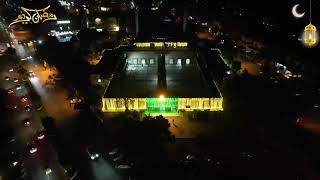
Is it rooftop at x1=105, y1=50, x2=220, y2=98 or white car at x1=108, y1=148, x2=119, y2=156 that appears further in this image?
rooftop at x1=105, y1=50, x2=220, y2=98

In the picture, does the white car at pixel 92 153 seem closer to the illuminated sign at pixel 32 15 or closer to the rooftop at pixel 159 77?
the rooftop at pixel 159 77

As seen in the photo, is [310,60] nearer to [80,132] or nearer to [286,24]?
[286,24]

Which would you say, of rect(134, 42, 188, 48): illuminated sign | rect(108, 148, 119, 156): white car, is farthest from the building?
rect(108, 148, 119, 156): white car

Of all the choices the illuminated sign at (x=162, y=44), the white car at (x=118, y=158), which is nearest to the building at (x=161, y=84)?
the illuminated sign at (x=162, y=44)

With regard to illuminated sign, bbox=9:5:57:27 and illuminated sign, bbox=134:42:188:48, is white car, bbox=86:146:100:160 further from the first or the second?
illuminated sign, bbox=9:5:57:27

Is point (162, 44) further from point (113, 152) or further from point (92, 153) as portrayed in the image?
point (92, 153)

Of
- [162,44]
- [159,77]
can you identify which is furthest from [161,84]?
[162,44]

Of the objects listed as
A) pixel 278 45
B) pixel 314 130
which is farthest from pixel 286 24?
pixel 314 130

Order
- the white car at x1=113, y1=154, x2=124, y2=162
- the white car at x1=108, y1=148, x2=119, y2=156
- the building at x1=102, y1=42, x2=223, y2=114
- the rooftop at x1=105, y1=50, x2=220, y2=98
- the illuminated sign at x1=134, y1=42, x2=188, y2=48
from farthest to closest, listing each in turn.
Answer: the illuminated sign at x1=134, y1=42, x2=188, y2=48 < the rooftop at x1=105, y1=50, x2=220, y2=98 < the building at x1=102, y1=42, x2=223, y2=114 < the white car at x1=108, y1=148, x2=119, y2=156 < the white car at x1=113, y1=154, x2=124, y2=162
